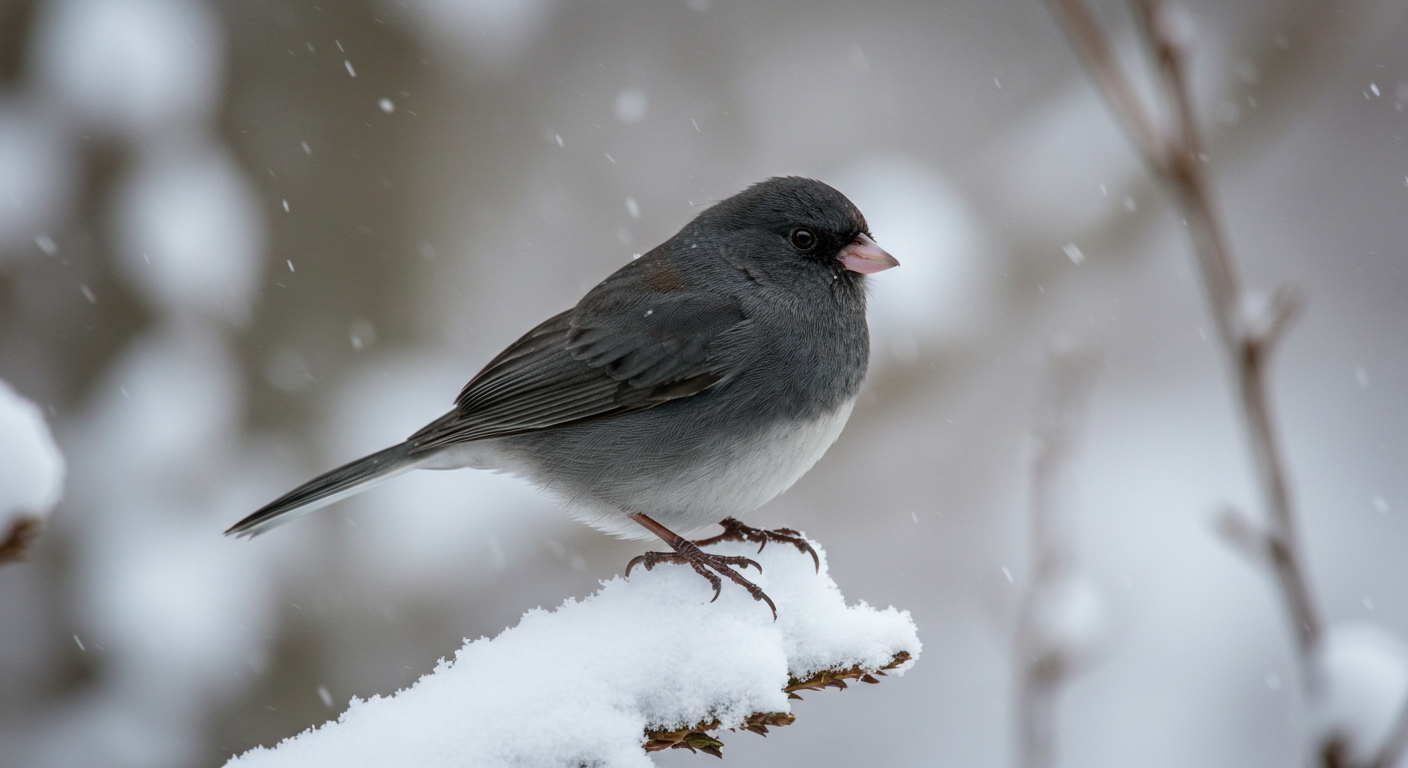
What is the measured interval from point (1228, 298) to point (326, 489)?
2.22 meters

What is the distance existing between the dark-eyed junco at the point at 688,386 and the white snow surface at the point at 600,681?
47cm

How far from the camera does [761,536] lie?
2.54 meters

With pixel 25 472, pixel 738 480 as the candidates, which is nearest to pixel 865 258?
pixel 738 480

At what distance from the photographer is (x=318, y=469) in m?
4.43

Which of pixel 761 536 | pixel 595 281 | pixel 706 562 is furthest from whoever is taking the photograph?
pixel 595 281

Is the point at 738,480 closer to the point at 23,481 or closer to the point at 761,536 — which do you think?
the point at 761,536

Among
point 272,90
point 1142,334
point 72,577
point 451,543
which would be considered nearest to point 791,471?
point 451,543

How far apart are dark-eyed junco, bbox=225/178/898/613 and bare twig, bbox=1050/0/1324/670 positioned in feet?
4.75

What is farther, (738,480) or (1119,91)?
(738,480)

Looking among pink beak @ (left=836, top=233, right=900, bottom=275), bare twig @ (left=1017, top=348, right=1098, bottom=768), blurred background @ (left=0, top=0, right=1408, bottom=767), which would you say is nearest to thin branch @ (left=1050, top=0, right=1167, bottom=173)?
bare twig @ (left=1017, top=348, right=1098, bottom=768)

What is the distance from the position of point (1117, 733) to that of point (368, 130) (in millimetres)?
4552

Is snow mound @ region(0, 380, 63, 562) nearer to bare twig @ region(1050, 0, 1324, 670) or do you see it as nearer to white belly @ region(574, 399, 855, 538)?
bare twig @ region(1050, 0, 1324, 670)

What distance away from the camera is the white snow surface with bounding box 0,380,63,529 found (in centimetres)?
81

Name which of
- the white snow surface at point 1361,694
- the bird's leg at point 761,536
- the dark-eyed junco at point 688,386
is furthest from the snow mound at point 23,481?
the bird's leg at point 761,536
